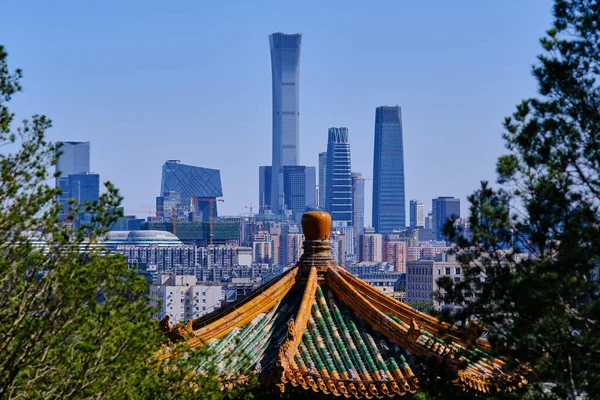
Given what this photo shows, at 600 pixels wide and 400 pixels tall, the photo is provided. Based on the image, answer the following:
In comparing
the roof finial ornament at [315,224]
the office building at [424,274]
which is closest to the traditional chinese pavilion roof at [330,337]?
the roof finial ornament at [315,224]

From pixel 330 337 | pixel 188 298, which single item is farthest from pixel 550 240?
pixel 188 298

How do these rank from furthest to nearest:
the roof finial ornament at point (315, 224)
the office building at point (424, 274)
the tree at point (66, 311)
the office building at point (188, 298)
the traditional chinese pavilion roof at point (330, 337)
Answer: the office building at point (424, 274) < the office building at point (188, 298) < the roof finial ornament at point (315, 224) < the traditional chinese pavilion roof at point (330, 337) < the tree at point (66, 311)

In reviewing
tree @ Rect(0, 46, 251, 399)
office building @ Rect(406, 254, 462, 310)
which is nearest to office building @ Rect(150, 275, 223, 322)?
office building @ Rect(406, 254, 462, 310)

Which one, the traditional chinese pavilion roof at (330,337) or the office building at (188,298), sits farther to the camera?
the office building at (188,298)

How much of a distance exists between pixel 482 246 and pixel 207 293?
129m

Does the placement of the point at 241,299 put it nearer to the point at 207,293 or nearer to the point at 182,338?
the point at 182,338

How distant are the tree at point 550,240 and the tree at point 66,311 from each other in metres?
2.48

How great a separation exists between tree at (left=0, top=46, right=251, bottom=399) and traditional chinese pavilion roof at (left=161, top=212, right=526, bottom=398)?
150 centimetres

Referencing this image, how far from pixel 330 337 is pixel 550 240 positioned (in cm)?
284

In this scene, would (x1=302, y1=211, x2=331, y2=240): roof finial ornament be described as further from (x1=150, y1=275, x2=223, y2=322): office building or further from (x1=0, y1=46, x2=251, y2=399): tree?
(x1=150, y1=275, x2=223, y2=322): office building

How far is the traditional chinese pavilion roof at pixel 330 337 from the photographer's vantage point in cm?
1350

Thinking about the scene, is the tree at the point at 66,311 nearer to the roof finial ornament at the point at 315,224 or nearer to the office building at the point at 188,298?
the roof finial ornament at the point at 315,224

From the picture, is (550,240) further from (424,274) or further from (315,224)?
(424,274)

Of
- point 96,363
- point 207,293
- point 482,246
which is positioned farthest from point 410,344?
point 207,293
